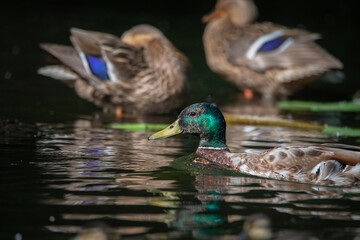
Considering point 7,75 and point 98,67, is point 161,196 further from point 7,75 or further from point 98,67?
point 7,75

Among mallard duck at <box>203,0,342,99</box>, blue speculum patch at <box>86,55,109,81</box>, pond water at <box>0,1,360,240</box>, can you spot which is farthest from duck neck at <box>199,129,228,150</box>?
mallard duck at <box>203,0,342,99</box>

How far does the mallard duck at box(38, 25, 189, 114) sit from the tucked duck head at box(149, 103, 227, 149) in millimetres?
2815

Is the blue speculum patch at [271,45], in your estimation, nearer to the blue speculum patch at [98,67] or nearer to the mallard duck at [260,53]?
the mallard duck at [260,53]

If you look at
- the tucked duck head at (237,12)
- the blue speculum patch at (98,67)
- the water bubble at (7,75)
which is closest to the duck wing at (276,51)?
the tucked duck head at (237,12)

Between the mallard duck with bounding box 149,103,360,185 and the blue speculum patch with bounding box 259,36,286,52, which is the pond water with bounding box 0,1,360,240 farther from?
the blue speculum patch with bounding box 259,36,286,52

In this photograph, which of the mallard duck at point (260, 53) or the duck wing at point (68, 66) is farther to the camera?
the mallard duck at point (260, 53)

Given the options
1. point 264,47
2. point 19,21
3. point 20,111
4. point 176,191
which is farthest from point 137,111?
point 19,21

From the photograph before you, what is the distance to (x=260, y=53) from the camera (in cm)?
1221

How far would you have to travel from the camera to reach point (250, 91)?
1280 centimetres

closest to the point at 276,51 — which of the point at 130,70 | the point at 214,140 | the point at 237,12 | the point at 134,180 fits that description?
the point at 237,12

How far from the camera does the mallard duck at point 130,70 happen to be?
1027 centimetres

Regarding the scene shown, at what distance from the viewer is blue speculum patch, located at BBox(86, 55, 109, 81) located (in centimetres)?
1038

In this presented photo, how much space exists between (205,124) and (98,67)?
10.8ft

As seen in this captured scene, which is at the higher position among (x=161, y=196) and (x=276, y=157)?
(x=276, y=157)
